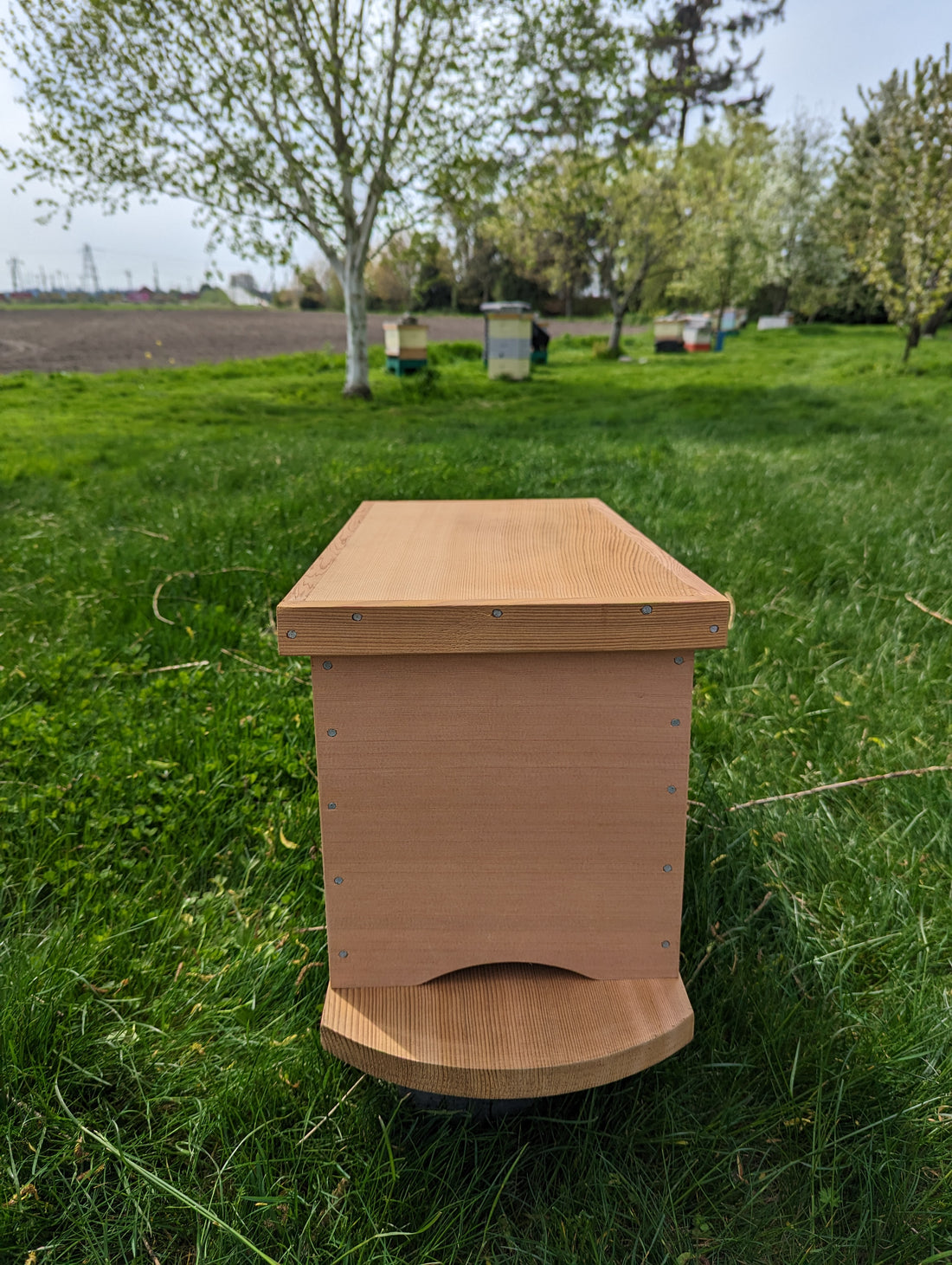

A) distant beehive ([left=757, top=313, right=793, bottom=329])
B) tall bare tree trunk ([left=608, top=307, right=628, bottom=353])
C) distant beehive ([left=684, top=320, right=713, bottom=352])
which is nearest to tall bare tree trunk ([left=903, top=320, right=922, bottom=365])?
tall bare tree trunk ([left=608, top=307, right=628, bottom=353])

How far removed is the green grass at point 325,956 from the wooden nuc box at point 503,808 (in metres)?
0.28

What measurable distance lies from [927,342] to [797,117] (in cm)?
2467

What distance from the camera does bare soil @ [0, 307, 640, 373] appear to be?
17.0 metres

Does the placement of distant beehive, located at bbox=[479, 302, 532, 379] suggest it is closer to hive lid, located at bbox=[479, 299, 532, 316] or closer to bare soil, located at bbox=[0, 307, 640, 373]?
hive lid, located at bbox=[479, 299, 532, 316]

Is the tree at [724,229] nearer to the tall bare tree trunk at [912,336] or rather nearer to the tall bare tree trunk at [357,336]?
the tall bare tree trunk at [912,336]

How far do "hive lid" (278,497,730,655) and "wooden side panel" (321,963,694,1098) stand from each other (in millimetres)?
648

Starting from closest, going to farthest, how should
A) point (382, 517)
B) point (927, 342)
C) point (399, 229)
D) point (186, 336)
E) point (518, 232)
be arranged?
point (382, 517), point (399, 229), point (927, 342), point (186, 336), point (518, 232)

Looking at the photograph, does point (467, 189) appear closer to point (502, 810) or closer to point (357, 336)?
point (357, 336)

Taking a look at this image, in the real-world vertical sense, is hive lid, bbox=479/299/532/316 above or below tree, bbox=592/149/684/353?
below

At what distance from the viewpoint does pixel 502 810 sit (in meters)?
1.36

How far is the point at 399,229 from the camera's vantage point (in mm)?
12992

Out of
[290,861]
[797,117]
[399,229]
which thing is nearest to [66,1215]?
[290,861]

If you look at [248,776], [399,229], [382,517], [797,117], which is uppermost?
[797,117]

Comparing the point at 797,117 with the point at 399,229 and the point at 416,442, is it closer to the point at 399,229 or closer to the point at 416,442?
the point at 399,229
